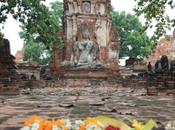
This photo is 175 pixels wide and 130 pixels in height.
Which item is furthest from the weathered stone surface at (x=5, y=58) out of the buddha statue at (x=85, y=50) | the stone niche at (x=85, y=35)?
the buddha statue at (x=85, y=50)

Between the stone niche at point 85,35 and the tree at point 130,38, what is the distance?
17.3 meters

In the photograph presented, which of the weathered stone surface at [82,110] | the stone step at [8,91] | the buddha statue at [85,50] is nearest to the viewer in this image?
the weathered stone surface at [82,110]

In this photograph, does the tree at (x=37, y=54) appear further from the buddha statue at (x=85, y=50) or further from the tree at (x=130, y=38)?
the buddha statue at (x=85, y=50)

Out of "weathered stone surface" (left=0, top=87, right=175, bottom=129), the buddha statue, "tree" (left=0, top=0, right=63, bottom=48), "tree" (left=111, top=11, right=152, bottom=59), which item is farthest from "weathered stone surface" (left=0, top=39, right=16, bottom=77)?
"tree" (left=111, top=11, right=152, bottom=59)

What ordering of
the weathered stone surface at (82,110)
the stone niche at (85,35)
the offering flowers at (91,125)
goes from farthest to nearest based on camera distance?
the stone niche at (85,35)
the weathered stone surface at (82,110)
the offering flowers at (91,125)

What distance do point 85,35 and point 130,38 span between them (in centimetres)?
1969

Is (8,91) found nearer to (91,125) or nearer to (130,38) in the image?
(91,125)

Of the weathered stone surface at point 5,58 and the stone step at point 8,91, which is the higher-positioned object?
the weathered stone surface at point 5,58

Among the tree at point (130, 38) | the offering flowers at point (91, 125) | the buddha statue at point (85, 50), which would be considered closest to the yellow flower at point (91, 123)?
the offering flowers at point (91, 125)

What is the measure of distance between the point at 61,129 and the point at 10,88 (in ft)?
30.5

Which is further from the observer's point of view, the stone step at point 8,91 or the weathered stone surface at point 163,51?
the weathered stone surface at point 163,51

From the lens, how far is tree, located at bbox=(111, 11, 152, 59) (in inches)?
1793

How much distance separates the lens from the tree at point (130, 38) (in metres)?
45.5

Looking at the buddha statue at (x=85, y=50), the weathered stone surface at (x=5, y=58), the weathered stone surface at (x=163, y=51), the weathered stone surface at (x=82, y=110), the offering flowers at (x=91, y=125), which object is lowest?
the weathered stone surface at (x=82, y=110)
